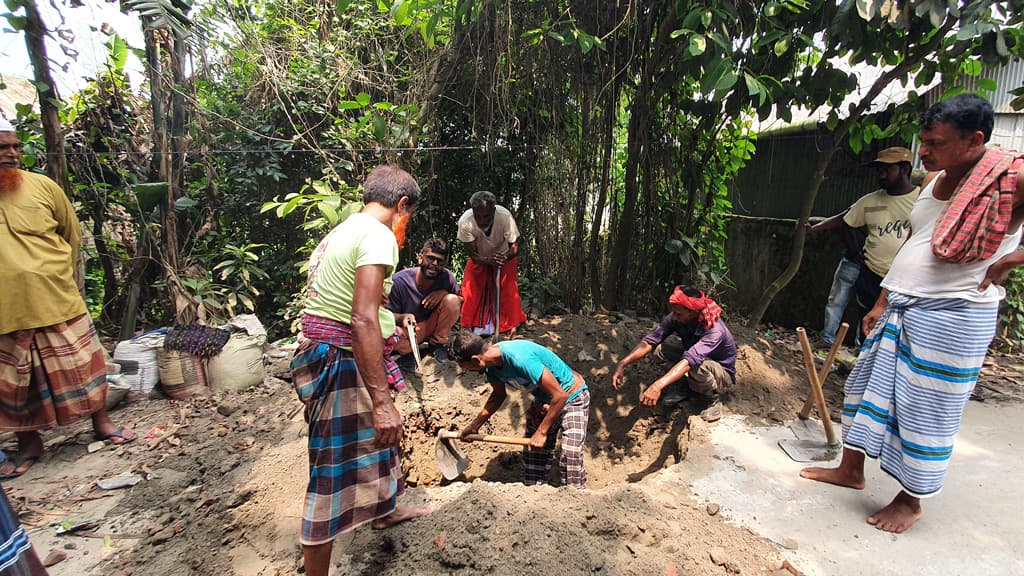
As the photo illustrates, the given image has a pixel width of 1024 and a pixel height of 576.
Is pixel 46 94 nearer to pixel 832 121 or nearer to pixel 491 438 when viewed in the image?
pixel 491 438

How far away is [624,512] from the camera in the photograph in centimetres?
228

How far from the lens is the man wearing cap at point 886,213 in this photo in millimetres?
3699

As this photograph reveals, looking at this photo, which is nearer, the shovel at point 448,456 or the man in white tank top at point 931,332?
the man in white tank top at point 931,332

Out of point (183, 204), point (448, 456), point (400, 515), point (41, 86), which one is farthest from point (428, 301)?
point (41, 86)

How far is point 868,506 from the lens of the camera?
2363 millimetres

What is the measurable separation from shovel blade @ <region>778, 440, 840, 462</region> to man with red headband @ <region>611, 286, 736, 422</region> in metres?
0.47

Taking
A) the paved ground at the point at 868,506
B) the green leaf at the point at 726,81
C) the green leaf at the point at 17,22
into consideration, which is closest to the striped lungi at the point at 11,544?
the paved ground at the point at 868,506

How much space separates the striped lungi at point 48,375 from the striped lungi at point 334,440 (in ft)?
6.81

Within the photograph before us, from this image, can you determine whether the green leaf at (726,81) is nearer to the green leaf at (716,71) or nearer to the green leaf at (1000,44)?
the green leaf at (716,71)

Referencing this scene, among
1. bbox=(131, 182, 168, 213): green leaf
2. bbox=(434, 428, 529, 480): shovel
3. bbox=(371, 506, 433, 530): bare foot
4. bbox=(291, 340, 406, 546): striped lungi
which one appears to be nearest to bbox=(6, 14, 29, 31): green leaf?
bbox=(131, 182, 168, 213): green leaf

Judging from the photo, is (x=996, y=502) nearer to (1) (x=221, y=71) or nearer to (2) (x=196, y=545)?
(2) (x=196, y=545)

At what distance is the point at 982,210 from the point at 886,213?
2.21 meters

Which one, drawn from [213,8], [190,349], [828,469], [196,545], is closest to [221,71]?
[213,8]

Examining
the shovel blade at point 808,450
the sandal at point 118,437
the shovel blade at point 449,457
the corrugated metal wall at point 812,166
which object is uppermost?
the corrugated metal wall at point 812,166
